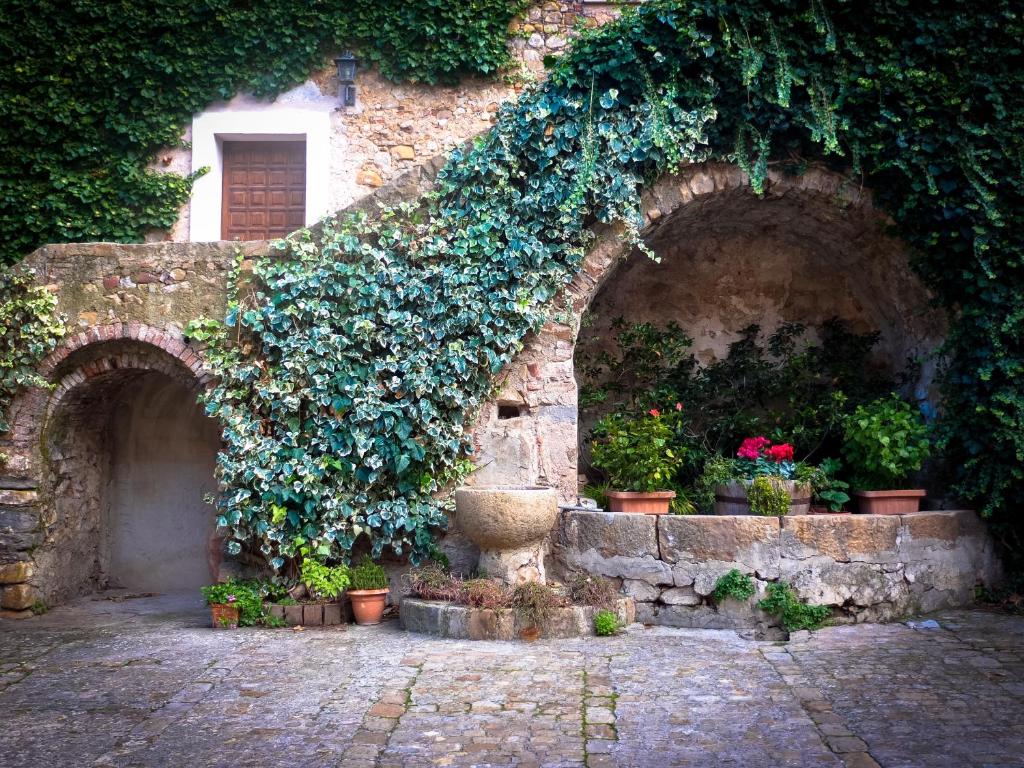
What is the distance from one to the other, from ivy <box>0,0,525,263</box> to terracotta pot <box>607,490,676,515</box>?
5139 millimetres

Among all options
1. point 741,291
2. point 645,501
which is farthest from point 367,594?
point 741,291

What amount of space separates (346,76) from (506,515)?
5504mm

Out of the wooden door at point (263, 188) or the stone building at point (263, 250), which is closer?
the stone building at point (263, 250)

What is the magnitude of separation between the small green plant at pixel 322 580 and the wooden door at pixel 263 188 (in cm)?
463

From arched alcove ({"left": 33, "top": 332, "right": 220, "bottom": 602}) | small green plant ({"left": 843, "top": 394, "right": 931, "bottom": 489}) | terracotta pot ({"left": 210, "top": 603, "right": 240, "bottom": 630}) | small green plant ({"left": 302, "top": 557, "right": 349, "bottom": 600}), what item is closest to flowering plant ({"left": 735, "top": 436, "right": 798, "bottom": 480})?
small green plant ({"left": 843, "top": 394, "right": 931, "bottom": 489})

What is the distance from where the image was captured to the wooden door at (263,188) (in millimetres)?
9906

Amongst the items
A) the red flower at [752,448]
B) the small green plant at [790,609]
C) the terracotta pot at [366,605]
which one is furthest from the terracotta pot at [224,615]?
the red flower at [752,448]

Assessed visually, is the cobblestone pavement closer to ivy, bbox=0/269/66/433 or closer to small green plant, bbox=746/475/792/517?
small green plant, bbox=746/475/792/517

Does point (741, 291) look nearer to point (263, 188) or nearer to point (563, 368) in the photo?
point (563, 368)

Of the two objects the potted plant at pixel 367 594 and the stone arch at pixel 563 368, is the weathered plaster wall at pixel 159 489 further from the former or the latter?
the stone arch at pixel 563 368

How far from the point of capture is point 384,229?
22.5ft

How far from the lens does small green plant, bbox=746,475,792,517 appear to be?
6.45 metres

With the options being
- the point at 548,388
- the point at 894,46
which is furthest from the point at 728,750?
the point at 894,46

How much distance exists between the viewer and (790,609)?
19.9ft
